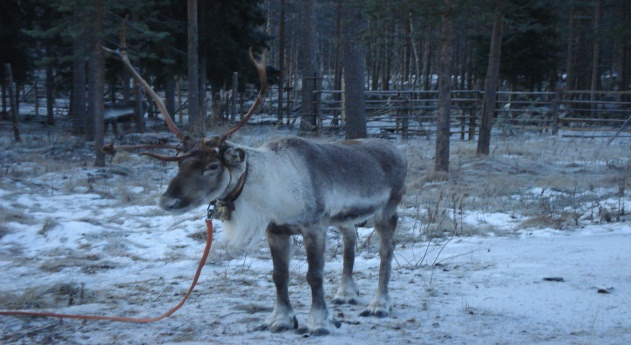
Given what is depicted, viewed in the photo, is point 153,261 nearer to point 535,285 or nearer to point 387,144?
point 387,144

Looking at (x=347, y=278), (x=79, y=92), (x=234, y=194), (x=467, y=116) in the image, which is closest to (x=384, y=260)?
(x=347, y=278)

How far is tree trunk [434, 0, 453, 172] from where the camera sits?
11.8m

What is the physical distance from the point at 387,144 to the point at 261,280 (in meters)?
1.75

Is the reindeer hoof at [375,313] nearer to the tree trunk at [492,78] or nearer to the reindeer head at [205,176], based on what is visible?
the reindeer head at [205,176]

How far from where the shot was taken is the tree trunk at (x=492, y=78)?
13.8 metres

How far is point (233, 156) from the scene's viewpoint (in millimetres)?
4438

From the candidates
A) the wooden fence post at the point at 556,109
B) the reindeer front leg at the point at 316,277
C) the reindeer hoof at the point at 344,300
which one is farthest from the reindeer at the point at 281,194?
the wooden fence post at the point at 556,109

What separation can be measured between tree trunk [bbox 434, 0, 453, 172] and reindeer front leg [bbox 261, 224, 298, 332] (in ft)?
25.5

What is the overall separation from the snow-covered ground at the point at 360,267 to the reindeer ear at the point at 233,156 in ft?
3.98

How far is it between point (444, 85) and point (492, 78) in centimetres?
296

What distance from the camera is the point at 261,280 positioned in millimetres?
6281

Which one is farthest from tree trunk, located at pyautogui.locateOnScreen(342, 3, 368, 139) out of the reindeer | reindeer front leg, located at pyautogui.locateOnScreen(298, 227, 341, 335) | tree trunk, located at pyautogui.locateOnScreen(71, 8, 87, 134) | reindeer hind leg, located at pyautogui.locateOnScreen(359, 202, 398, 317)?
reindeer front leg, located at pyautogui.locateOnScreen(298, 227, 341, 335)

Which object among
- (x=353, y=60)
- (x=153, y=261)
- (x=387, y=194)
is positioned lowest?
(x=153, y=261)

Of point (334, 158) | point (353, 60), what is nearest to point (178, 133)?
point (334, 158)
